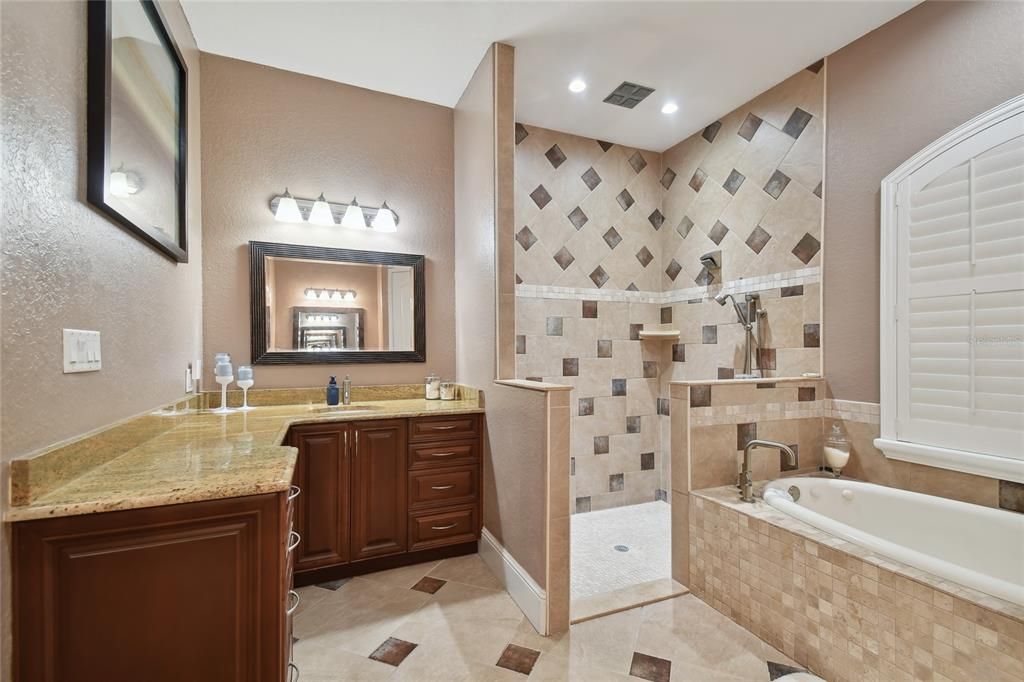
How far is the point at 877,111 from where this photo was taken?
2363 millimetres

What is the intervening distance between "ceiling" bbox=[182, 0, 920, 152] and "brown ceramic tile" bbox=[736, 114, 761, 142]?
0.14 m

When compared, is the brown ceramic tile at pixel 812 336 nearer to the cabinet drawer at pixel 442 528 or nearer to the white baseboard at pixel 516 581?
the white baseboard at pixel 516 581

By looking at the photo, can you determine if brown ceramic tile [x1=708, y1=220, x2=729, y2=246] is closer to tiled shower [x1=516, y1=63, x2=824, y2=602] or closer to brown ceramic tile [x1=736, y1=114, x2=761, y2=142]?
tiled shower [x1=516, y1=63, x2=824, y2=602]

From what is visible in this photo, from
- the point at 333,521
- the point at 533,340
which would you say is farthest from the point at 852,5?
the point at 333,521

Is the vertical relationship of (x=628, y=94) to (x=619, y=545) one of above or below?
above

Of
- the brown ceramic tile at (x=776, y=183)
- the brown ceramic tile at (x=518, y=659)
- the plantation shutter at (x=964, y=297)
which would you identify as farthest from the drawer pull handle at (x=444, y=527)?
the brown ceramic tile at (x=776, y=183)

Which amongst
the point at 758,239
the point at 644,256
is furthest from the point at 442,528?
the point at 758,239

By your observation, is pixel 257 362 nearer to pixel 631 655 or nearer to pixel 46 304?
pixel 46 304

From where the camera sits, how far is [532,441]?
2037 millimetres

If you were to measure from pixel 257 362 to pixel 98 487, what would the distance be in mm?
1691

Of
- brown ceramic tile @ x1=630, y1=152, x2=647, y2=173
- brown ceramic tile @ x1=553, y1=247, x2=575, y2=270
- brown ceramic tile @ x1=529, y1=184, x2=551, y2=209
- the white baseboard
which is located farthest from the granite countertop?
brown ceramic tile @ x1=630, y1=152, x2=647, y2=173

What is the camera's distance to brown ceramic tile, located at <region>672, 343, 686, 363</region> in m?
3.52

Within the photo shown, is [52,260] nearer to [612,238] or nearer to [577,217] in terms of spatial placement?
[577,217]

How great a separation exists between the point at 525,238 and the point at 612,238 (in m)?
0.78
